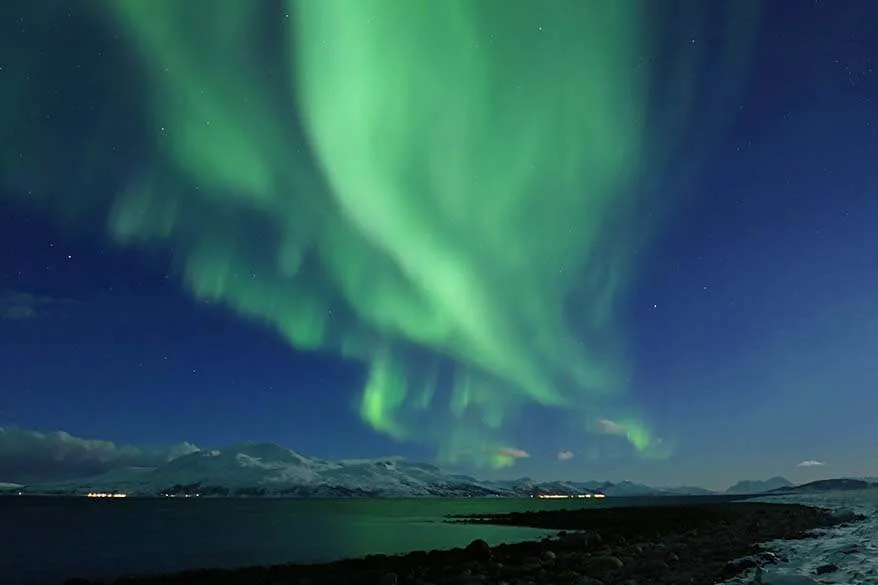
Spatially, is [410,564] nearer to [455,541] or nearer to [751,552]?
[751,552]

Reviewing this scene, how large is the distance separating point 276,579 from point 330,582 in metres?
3.82

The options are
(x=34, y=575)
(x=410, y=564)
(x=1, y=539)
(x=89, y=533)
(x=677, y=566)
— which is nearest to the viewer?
(x=677, y=566)

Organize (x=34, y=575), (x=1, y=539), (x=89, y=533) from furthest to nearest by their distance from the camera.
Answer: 1. (x=89, y=533)
2. (x=1, y=539)
3. (x=34, y=575)

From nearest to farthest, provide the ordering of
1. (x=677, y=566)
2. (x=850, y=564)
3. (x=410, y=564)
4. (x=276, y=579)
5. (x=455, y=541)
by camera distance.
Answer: (x=850, y=564) → (x=677, y=566) → (x=276, y=579) → (x=410, y=564) → (x=455, y=541)

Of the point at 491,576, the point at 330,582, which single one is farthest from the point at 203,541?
the point at 491,576

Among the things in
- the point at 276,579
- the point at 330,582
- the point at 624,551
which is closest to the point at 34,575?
the point at 276,579

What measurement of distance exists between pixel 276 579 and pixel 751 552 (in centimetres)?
2403

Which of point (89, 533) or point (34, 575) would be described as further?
point (89, 533)

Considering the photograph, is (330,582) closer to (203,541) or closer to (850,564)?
(850,564)

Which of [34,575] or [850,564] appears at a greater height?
[850,564]

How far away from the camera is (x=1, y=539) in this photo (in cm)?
7169

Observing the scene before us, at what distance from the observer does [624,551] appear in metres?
34.8

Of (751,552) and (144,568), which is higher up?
(751,552)

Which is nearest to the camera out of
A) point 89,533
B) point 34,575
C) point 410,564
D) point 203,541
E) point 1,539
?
point 410,564
